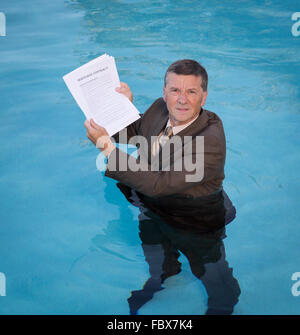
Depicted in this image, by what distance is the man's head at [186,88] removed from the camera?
2146 millimetres

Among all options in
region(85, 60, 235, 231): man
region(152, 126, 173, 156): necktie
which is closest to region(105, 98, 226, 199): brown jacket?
region(85, 60, 235, 231): man

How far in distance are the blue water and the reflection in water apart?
0.16m

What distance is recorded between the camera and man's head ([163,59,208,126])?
215cm

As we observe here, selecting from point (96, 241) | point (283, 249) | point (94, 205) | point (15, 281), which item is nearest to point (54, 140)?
point (94, 205)

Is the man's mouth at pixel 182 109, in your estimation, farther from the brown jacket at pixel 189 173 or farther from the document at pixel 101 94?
the document at pixel 101 94

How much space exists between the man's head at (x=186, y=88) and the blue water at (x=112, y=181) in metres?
1.16

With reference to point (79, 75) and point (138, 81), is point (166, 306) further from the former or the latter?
point (138, 81)

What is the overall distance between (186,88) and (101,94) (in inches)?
18.4

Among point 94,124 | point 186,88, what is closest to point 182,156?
point 186,88

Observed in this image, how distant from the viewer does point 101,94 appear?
2102mm

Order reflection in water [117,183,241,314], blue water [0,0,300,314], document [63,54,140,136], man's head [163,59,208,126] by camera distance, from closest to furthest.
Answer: document [63,54,140,136] → man's head [163,59,208,126] → reflection in water [117,183,241,314] → blue water [0,0,300,314]

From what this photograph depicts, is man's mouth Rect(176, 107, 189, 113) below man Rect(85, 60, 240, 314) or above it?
above

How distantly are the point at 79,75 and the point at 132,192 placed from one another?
1.03 metres

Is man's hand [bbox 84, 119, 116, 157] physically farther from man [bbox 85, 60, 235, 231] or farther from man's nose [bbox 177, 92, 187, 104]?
man's nose [bbox 177, 92, 187, 104]
